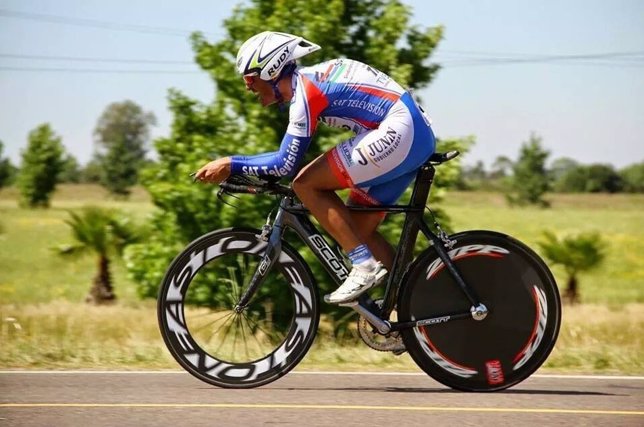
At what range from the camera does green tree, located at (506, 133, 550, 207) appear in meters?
104

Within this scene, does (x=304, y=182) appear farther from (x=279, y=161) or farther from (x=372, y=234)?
(x=372, y=234)

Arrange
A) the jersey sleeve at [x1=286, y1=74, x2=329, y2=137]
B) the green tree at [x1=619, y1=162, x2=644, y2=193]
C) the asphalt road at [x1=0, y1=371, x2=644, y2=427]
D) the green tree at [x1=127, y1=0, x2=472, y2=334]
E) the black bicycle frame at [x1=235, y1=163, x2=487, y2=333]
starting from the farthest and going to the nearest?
the green tree at [x1=619, y1=162, x2=644, y2=193]
the green tree at [x1=127, y1=0, x2=472, y2=334]
the black bicycle frame at [x1=235, y1=163, x2=487, y2=333]
the jersey sleeve at [x1=286, y1=74, x2=329, y2=137]
the asphalt road at [x1=0, y1=371, x2=644, y2=427]

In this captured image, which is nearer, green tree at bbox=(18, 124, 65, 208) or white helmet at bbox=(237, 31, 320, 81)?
white helmet at bbox=(237, 31, 320, 81)

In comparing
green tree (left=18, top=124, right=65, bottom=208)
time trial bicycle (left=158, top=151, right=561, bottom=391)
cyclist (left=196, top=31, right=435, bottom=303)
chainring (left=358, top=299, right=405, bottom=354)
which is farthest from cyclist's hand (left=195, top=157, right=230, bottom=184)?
green tree (left=18, top=124, right=65, bottom=208)

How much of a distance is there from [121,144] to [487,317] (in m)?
120

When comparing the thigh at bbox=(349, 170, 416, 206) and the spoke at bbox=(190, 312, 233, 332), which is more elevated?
the thigh at bbox=(349, 170, 416, 206)

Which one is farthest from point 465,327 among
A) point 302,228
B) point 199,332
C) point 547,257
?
point 547,257

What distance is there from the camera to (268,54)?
6508 mm

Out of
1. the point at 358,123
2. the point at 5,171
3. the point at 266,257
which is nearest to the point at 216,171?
the point at 266,257

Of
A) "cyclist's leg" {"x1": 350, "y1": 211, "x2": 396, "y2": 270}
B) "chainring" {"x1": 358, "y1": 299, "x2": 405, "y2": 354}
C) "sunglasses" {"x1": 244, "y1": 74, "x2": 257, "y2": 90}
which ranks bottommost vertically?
"chainring" {"x1": 358, "y1": 299, "x2": 405, "y2": 354}

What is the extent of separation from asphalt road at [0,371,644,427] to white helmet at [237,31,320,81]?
1.88 m

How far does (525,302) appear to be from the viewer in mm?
6777

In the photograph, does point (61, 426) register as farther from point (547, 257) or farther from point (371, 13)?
point (547, 257)

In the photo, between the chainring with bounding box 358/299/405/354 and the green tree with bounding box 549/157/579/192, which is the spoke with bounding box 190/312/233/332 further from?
the green tree with bounding box 549/157/579/192
